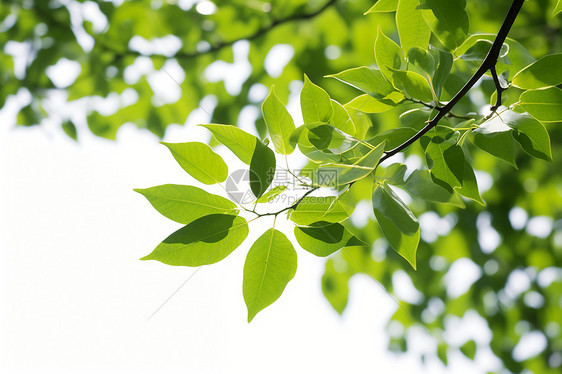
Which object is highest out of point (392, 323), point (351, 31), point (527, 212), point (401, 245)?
point (401, 245)

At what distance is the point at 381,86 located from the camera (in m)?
0.37

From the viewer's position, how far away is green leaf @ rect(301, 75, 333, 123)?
381 mm

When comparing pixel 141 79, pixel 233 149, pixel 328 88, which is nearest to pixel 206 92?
pixel 141 79

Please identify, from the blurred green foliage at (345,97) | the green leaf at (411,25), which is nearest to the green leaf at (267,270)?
the green leaf at (411,25)

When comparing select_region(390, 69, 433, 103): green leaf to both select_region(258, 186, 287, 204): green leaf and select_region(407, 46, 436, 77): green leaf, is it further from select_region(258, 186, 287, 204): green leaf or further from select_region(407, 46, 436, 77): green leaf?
select_region(258, 186, 287, 204): green leaf

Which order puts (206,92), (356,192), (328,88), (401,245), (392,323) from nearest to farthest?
(401,245) → (328,88) → (356,192) → (206,92) → (392,323)

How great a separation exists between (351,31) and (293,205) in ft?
2.95

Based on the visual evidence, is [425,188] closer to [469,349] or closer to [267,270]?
[267,270]

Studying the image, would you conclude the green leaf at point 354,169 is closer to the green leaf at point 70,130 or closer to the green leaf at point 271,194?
the green leaf at point 271,194

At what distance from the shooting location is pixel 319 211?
38 cm

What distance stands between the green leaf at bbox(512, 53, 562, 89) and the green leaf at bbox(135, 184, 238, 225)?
285 mm

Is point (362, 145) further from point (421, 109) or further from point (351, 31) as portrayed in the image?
point (351, 31)

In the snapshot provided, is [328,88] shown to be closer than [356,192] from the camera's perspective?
Yes

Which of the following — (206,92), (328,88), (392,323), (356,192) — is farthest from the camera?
(392,323)
